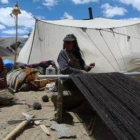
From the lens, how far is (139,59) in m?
8.06

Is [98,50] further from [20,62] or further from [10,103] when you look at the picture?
[10,103]

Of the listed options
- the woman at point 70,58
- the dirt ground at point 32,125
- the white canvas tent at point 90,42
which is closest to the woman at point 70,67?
the woman at point 70,58

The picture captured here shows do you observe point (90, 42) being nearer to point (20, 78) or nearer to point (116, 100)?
point (20, 78)

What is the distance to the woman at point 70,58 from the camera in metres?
4.29

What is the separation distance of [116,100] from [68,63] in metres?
1.65

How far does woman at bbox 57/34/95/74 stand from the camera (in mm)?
4285

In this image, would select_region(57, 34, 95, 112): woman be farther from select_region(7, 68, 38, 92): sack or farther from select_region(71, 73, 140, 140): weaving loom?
select_region(7, 68, 38, 92): sack

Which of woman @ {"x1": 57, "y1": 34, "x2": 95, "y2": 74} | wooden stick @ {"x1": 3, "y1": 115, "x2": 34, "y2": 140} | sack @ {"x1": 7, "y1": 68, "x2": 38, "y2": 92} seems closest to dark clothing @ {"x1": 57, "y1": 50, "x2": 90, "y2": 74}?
woman @ {"x1": 57, "y1": 34, "x2": 95, "y2": 74}

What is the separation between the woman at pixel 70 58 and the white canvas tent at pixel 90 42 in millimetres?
3876

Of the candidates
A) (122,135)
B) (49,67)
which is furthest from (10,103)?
(122,135)

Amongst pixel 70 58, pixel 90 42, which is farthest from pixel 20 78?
pixel 90 42

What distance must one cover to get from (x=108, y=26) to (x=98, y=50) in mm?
1134

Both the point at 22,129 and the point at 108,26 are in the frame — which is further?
the point at 108,26

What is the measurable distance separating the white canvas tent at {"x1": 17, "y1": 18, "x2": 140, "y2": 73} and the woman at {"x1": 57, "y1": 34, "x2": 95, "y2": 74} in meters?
3.88
